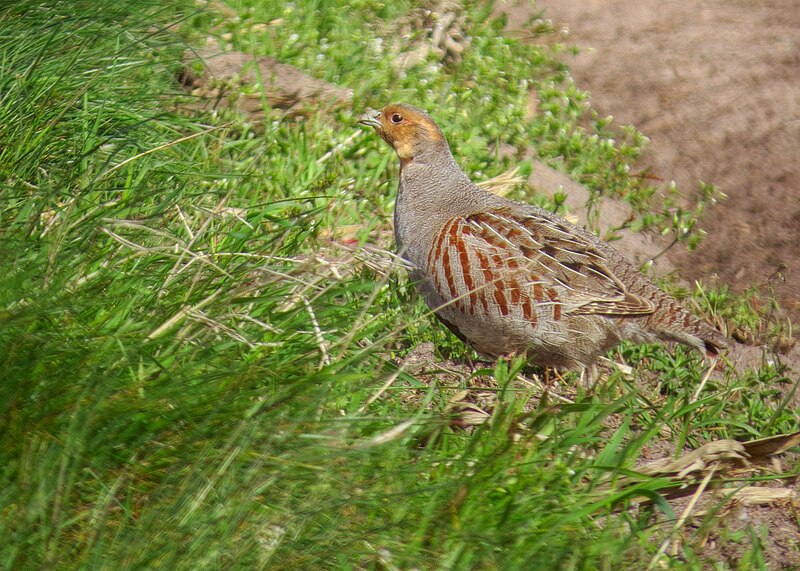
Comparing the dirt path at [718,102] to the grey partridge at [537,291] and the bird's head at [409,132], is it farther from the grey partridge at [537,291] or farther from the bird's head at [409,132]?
the bird's head at [409,132]

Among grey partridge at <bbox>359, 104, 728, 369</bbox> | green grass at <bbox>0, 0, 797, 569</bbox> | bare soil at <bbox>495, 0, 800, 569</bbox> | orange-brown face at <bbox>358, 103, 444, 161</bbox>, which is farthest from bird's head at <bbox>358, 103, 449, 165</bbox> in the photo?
bare soil at <bbox>495, 0, 800, 569</bbox>

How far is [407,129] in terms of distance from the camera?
4.48 m

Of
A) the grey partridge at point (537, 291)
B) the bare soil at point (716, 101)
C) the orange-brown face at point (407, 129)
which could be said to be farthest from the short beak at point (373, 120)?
the bare soil at point (716, 101)

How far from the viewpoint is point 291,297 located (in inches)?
115

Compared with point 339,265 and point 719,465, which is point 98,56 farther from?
point 719,465

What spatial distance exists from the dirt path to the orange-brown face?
4.88ft

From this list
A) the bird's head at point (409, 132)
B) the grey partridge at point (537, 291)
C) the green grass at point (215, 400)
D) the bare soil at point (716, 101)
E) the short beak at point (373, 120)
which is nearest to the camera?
the green grass at point (215, 400)

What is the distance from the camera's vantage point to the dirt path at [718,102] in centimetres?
506

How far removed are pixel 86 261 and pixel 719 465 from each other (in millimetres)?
2050

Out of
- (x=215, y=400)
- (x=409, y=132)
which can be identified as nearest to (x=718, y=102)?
(x=409, y=132)

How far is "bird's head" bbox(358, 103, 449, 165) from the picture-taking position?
4449mm

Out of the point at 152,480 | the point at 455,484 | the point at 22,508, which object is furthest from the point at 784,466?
the point at 22,508

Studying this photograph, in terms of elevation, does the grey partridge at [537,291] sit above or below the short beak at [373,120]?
below

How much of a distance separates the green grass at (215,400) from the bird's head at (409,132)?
668 mm
